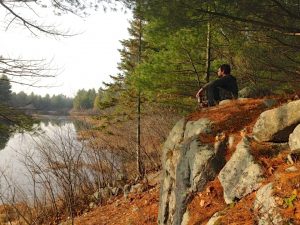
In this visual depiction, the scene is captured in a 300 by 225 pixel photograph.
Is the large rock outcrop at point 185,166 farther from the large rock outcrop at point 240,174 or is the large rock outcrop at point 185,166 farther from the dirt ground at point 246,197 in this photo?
the large rock outcrop at point 240,174

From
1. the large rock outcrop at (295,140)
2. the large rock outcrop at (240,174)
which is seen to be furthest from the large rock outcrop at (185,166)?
the large rock outcrop at (295,140)

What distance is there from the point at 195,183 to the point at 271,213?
1.79 m

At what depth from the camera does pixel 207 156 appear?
5.14 m

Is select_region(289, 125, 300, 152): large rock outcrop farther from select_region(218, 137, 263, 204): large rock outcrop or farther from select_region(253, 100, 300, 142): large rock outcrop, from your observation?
select_region(218, 137, 263, 204): large rock outcrop

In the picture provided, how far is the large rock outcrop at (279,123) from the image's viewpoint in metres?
4.39

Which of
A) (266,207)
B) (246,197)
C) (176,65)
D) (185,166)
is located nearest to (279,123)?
(246,197)

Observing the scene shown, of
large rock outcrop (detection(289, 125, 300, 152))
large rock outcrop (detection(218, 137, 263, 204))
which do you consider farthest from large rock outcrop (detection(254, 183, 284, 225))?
large rock outcrop (detection(289, 125, 300, 152))

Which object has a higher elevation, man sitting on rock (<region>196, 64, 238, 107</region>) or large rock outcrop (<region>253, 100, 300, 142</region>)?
man sitting on rock (<region>196, 64, 238, 107</region>)

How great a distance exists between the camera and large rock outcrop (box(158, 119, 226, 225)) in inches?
198

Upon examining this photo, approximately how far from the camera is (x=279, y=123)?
454 centimetres

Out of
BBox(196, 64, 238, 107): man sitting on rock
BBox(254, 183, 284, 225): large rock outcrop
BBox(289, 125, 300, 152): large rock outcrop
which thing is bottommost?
BBox(254, 183, 284, 225): large rock outcrop

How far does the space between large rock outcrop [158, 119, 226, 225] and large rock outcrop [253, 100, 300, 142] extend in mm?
666

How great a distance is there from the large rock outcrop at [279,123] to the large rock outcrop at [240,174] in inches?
10.0

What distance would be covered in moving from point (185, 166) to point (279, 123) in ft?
5.32
